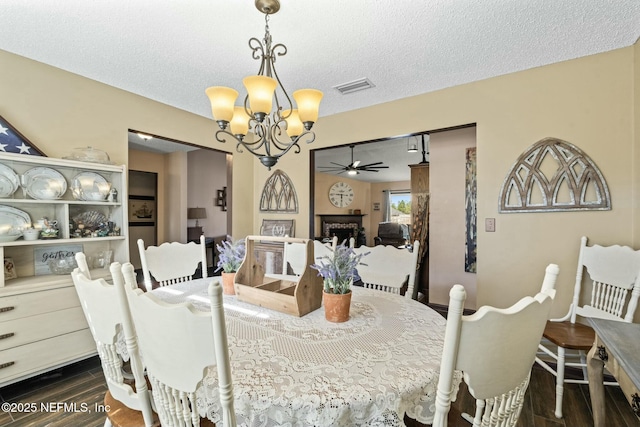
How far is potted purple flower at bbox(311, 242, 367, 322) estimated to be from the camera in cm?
133

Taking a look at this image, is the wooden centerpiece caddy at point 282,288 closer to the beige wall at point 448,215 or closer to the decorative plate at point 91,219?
the decorative plate at point 91,219

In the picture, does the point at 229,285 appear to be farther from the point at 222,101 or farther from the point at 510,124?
the point at 510,124

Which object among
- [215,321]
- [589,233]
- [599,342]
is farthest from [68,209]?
[589,233]

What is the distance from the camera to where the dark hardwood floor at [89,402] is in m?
1.75

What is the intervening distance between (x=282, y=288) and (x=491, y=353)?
1.18m

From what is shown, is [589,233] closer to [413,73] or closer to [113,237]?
[413,73]

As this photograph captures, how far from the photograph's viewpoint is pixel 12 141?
2.16m

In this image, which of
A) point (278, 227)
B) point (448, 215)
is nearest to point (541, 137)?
point (448, 215)

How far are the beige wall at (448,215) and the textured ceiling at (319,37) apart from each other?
111 centimetres

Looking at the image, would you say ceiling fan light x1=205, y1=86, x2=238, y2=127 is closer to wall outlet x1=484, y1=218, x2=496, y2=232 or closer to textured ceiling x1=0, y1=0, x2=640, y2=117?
textured ceiling x1=0, y1=0, x2=640, y2=117

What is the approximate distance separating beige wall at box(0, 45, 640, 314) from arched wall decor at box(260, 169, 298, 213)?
58.5 inches

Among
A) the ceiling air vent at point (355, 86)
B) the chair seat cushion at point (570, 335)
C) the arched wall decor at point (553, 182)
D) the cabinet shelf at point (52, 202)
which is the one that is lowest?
the chair seat cushion at point (570, 335)

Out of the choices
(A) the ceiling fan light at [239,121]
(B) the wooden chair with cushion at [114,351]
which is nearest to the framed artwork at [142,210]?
(A) the ceiling fan light at [239,121]

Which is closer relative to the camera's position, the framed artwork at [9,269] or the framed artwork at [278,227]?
the framed artwork at [9,269]
